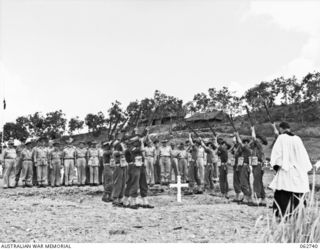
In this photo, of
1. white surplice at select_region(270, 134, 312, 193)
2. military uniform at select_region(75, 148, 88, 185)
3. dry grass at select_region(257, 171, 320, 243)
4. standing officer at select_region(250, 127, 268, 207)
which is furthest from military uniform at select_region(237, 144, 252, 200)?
military uniform at select_region(75, 148, 88, 185)

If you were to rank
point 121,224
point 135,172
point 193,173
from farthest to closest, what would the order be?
1. point 193,173
2. point 135,172
3. point 121,224

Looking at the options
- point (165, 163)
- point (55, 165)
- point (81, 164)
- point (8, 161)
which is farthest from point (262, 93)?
point (8, 161)

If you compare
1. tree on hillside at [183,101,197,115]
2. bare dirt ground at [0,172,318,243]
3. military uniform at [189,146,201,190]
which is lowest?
bare dirt ground at [0,172,318,243]

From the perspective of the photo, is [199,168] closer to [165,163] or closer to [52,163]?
[165,163]

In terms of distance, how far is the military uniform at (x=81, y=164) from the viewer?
15875 mm

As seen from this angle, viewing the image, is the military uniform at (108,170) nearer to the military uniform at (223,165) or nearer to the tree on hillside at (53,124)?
the military uniform at (223,165)

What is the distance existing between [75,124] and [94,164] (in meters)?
7.97

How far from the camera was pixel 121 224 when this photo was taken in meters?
7.06

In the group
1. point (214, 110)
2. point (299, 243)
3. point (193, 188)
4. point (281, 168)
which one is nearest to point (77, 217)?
point (281, 168)

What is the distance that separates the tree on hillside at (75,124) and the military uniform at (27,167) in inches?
267

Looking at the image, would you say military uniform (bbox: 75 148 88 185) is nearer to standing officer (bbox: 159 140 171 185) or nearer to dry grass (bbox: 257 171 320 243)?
standing officer (bbox: 159 140 171 185)

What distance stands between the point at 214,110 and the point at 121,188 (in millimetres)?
18907

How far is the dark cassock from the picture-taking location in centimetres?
652

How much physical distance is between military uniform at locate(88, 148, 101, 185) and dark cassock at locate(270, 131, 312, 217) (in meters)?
10.2
